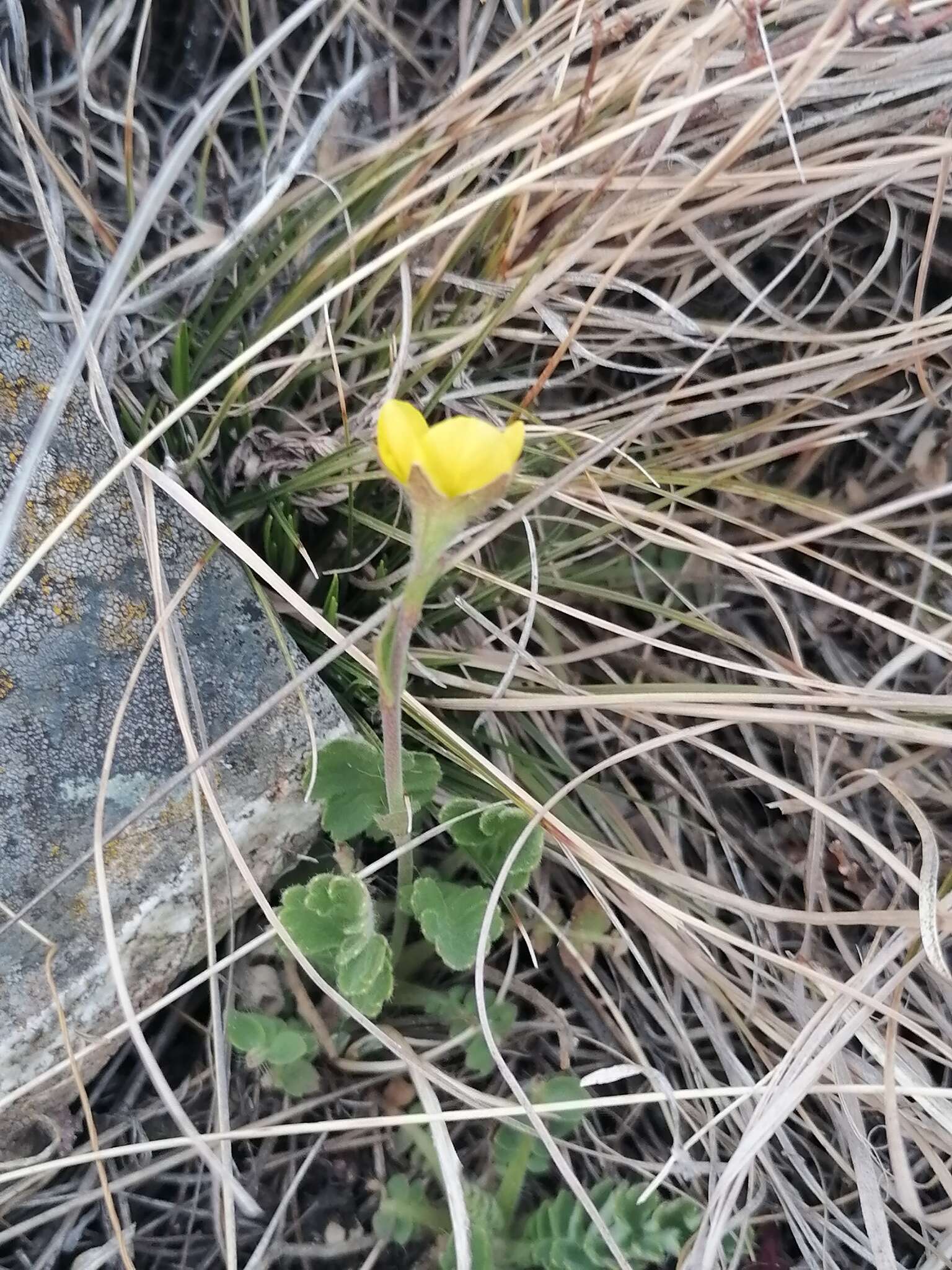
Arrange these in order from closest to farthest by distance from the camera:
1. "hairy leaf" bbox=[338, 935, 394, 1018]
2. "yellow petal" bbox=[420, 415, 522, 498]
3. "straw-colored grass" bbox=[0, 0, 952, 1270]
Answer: "yellow petal" bbox=[420, 415, 522, 498]
"hairy leaf" bbox=[338, 935, 394, 1018]
"straw-colored grass" bbox=[0, 0, 952, 1270]

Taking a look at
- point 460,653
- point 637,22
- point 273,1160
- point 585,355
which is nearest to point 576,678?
point 460,653

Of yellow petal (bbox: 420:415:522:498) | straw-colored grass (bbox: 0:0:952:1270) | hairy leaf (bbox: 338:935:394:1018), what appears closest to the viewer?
yellow petal (bbox: 420:415:522:498)

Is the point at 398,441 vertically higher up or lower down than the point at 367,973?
higher up

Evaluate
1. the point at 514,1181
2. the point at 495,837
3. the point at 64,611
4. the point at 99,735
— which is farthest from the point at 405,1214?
the point at 64,611

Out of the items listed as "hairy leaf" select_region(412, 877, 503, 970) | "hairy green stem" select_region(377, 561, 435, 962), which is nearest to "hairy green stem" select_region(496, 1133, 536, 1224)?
"hairy leaf" select_region(412, 877, 503, 970)

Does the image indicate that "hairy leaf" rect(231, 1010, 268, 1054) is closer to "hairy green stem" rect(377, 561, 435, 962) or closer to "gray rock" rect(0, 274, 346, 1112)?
"gray rock" rect(0, 274, 346, 1112)

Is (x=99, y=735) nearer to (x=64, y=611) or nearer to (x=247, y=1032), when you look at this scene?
(x=64, y=611)

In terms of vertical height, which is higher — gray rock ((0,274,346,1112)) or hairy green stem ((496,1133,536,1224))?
gray rock ((0,274,346,1112))

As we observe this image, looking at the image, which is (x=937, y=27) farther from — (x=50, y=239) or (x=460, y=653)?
(x=50, y=239)
